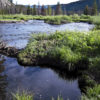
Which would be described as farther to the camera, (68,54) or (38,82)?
(68,54)

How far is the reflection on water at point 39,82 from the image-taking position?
4.83m

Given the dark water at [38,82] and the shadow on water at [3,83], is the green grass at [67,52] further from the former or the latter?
the shadow on water at [3,83]

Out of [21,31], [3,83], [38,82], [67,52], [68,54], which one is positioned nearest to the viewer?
[3,83]

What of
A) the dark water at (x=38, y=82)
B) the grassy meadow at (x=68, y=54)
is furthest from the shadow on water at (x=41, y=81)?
the grassy meadow at (x=68, y=54)

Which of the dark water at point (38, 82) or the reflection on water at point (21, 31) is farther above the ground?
the reflection on water at point (21, 31)

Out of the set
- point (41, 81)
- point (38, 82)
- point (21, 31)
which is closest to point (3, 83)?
point (38, 82)

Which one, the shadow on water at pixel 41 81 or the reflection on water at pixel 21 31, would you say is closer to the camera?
the shadow on water at pixel 41 81

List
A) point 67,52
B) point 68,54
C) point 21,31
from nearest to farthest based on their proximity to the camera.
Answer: point 68,54, point 67,52, point 21,31

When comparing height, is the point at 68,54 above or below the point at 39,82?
above

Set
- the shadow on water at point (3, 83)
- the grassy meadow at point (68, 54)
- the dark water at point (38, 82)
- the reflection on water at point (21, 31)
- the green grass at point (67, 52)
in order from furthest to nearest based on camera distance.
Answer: the reflection on water at point (21, 31) < the green grass at point (67, 52) < the grassy meadow at point (68, 54) < the dark water at point (38, 82) < the shadow on water at point (3, 83)

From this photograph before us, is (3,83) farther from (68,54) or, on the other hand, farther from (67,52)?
(67,52)

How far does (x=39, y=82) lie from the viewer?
5.61m

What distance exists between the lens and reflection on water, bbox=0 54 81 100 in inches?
190

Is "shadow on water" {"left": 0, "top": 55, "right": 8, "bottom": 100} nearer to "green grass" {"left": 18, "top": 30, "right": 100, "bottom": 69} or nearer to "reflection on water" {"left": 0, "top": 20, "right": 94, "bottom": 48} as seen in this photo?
"green grass" {"left": 18, "top": 30, "right": 100, "bottom": 69}
